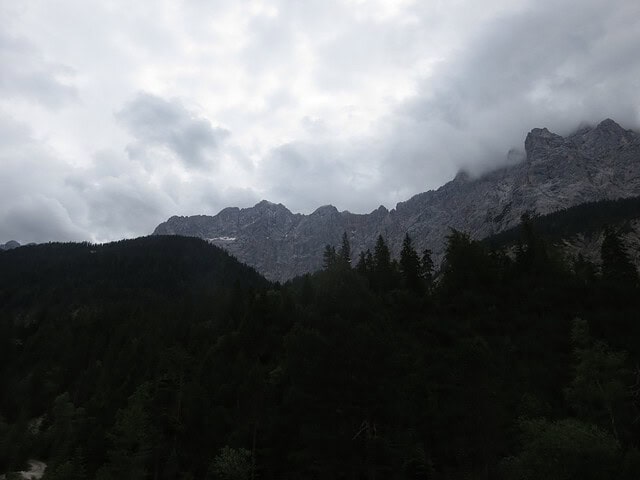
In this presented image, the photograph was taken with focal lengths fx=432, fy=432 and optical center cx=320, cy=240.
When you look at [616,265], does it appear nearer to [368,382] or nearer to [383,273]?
[383,273]

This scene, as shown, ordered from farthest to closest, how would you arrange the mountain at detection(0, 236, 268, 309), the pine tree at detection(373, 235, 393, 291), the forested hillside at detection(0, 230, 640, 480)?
the mountain at detection(0, 236, 268, 309)
the pine tree at detection(373, 235, 393, 291)
the forested hillside at detection(0, 230, 640, 480)

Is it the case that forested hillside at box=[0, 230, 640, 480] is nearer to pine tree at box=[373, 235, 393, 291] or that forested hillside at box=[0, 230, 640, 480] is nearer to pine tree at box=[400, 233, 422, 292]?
pine tree at box=[400, 233, 422, 292]

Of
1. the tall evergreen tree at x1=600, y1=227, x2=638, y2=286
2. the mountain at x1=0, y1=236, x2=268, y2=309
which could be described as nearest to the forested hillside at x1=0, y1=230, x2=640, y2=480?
the tall evergreen tree at x1=600, y1=227, x2=638, y2=286

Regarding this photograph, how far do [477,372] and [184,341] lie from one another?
199 ft

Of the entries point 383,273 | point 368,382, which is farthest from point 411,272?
point 368,382

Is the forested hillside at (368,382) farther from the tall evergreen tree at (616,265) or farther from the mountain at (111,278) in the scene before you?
the mountain at (111,278)

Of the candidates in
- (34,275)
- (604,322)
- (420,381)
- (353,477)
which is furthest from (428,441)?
(34,275)

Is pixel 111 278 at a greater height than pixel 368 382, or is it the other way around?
pixel 111 278

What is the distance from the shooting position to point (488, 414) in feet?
99.3

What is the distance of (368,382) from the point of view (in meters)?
23.8

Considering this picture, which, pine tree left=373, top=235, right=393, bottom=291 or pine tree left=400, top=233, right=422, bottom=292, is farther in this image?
pine tree left=373, top=235, right=393, bottom=291

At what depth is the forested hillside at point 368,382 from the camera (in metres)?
25.1

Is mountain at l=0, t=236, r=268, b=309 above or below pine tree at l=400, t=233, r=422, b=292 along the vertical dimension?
above

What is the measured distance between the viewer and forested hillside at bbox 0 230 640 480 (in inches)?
989
